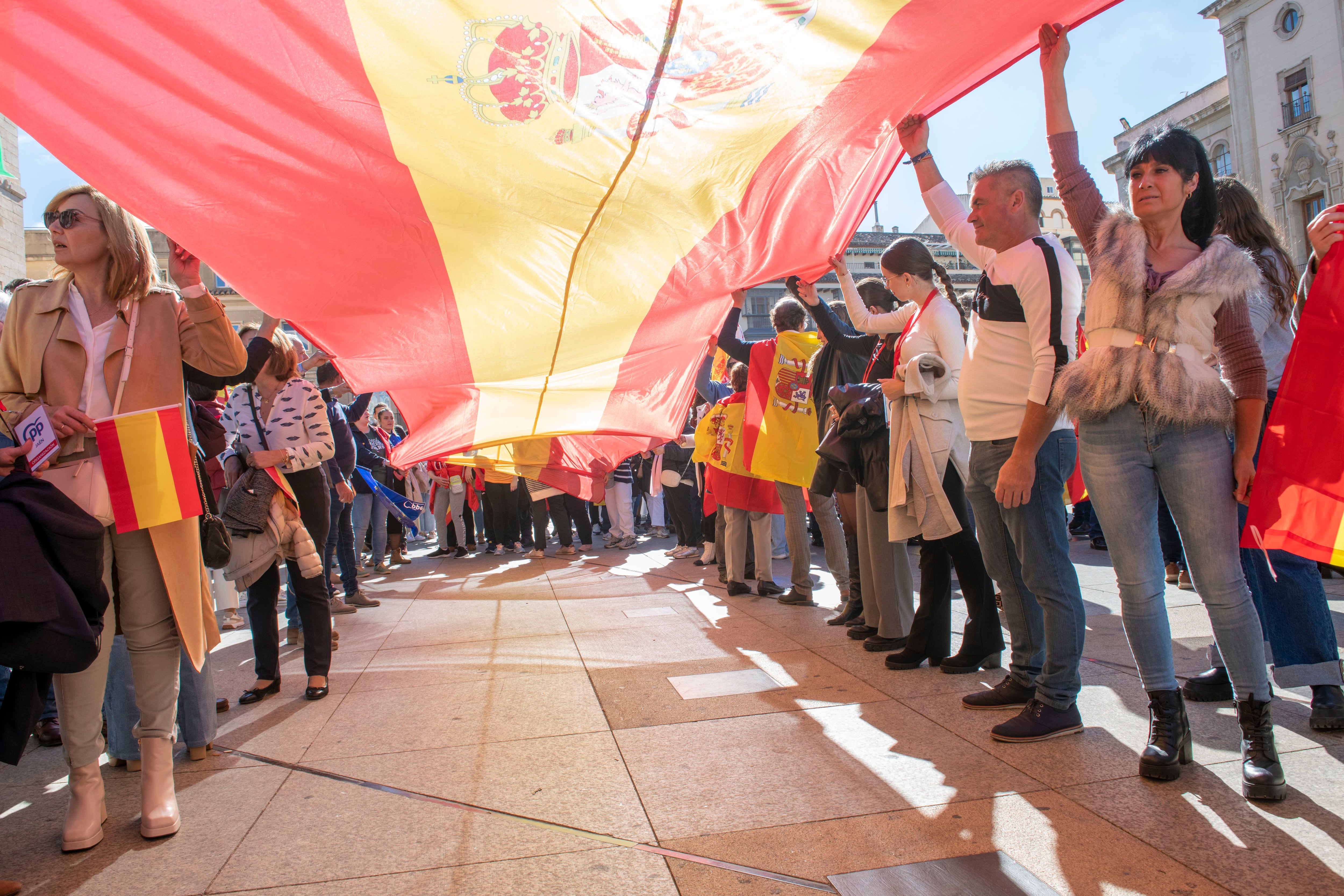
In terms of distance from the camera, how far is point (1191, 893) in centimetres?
182

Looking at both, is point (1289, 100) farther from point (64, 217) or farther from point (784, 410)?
point (64, 217)

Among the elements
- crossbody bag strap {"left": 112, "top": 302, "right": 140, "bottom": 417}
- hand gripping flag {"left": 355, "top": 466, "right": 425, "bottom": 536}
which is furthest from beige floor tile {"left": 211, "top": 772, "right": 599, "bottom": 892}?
hand gripping flag {"left": 355, "top": 466, "right": 425, "bottom": 536}

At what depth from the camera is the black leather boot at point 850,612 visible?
5176 mm

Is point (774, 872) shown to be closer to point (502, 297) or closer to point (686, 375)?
point (502, 297)

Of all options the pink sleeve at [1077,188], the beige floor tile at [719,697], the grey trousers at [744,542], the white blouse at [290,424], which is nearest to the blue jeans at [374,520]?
the grey trousers at [744,542]

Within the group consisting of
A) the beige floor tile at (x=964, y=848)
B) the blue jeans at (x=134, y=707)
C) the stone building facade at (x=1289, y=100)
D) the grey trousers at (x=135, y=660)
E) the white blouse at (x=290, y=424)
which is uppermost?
the stone building facade at (x=1289, y=100)

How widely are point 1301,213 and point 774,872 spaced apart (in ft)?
123

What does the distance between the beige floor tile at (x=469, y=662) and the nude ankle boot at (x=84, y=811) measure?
1.67 meters

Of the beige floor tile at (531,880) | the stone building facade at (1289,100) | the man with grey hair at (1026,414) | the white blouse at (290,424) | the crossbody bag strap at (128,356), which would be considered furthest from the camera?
the stone building facade at (1289,100)

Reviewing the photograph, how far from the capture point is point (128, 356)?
267cm

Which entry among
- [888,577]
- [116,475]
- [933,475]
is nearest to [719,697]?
[888,577]

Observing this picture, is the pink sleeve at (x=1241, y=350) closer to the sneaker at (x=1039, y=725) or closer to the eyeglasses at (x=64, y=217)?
the sneaker at (x=1039, y=725)

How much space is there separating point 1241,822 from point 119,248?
11.8 ft

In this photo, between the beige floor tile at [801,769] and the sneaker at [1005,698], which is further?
the sneaker at [1005,698]
